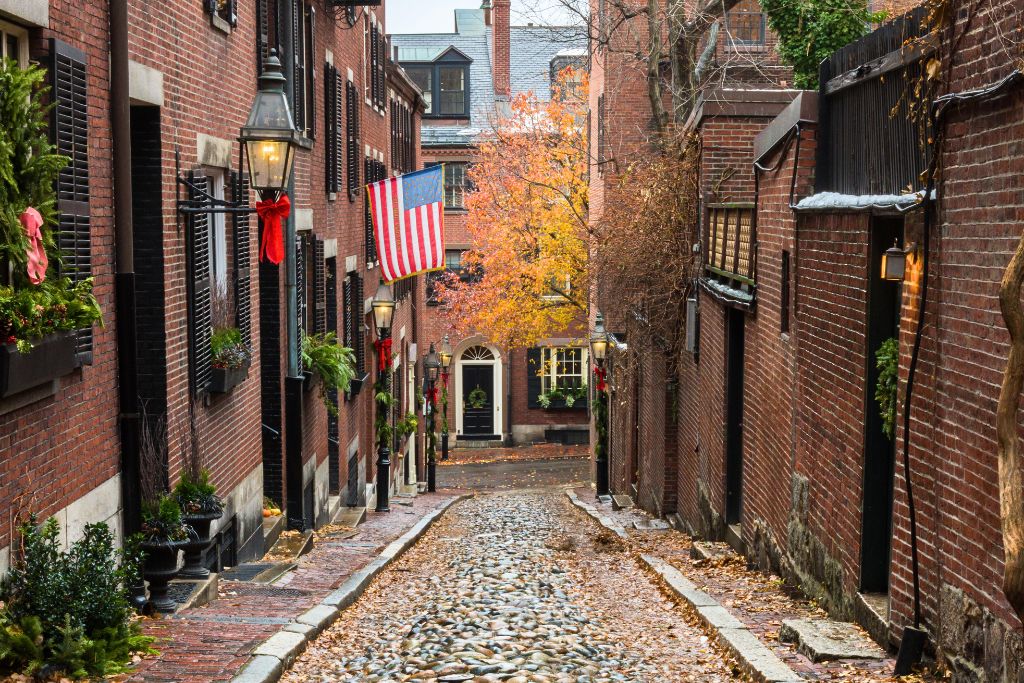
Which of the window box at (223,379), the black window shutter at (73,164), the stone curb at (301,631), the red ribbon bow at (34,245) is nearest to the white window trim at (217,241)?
the window box at (223,379)

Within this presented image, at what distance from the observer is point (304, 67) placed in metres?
17.2

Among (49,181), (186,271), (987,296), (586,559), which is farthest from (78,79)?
(586,559)

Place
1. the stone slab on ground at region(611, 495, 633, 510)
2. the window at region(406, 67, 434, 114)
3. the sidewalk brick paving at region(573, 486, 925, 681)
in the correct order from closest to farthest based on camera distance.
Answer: the sidewalk brick paving at region(573, 486, 925, 681)
the stone slab on ground at region(611, 495, 633, 510)
the window at region(406, 67, 434, 114)

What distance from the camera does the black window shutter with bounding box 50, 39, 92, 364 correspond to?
705 cm

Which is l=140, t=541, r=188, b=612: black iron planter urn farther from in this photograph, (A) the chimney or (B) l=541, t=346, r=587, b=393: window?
(A) the chimney

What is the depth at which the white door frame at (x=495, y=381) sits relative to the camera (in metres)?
43.2

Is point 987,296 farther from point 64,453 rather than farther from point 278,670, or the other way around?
point 64,453

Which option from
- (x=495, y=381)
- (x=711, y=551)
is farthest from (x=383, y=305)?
(x=495, y=381)

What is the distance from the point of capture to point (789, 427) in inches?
422

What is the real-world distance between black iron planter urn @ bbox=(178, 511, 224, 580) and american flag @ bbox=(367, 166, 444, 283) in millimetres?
9612

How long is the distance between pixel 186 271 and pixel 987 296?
6781 mm

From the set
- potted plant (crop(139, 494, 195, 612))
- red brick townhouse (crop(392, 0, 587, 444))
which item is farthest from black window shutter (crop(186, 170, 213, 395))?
red brick townhouse (crop(392, 0, 587, 444))

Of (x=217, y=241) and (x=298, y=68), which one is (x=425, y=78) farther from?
(x=217, y=241)

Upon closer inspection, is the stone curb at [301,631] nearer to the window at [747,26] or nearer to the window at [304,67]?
the window at [304,67]
